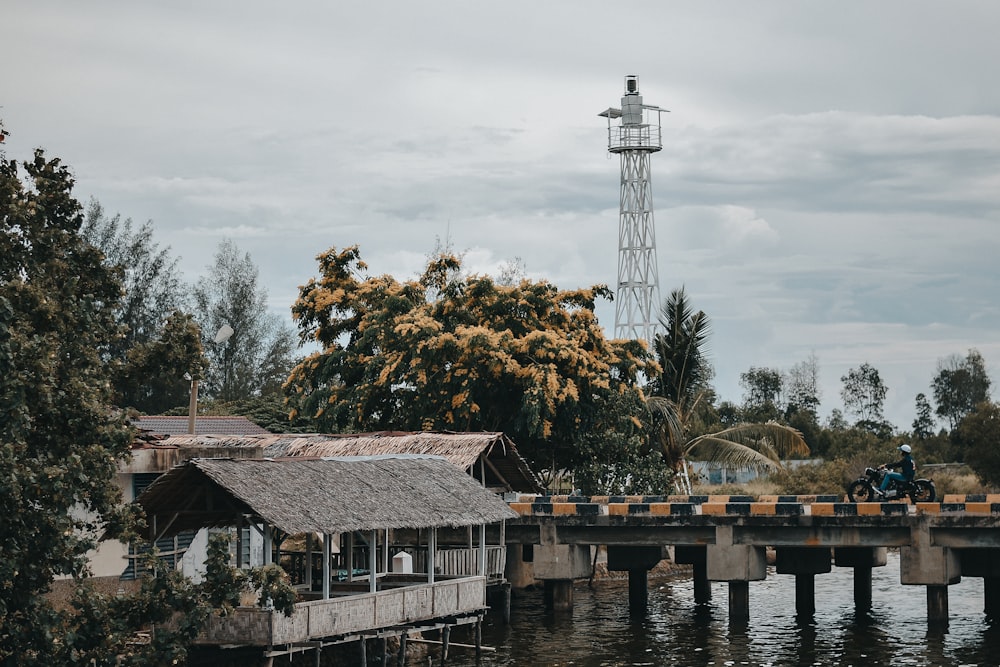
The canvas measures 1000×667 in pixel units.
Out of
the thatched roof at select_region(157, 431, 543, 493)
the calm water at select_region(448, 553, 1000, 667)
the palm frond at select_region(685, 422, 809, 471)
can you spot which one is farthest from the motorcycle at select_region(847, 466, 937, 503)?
the palm frond at select_region(685, 422, 809, 471)

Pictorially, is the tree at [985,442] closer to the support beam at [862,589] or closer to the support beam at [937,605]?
the support beam at [862,589]

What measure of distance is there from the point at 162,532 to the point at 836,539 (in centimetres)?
1979

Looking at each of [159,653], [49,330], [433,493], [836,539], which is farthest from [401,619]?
[836,539]

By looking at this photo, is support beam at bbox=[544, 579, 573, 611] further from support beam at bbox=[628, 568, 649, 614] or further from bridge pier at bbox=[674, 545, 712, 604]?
bridge pier at bbox=[674, 545, 712, 604]

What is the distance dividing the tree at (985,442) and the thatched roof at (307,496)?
130 feet

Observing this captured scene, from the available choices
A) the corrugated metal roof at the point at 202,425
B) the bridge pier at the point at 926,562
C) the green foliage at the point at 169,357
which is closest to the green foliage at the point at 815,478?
the bridge pier at the point at 926,562

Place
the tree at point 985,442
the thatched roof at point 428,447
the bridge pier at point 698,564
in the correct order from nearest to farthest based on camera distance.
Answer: the thatched roof at point 428,447 < the bridge pier at point 698,564 < the tree at point 985,442

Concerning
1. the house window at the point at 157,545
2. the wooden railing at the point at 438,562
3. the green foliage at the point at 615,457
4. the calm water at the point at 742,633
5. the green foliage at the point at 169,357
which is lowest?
the calm water at the point at 742,633

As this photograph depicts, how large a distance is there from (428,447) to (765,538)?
9.75m

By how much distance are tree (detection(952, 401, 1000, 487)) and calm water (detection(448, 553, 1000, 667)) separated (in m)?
17.6

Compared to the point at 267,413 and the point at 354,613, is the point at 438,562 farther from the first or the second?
the point at 267,413

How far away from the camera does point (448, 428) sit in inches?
2029

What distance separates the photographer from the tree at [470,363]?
50750mm

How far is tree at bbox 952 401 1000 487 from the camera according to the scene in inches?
2717
